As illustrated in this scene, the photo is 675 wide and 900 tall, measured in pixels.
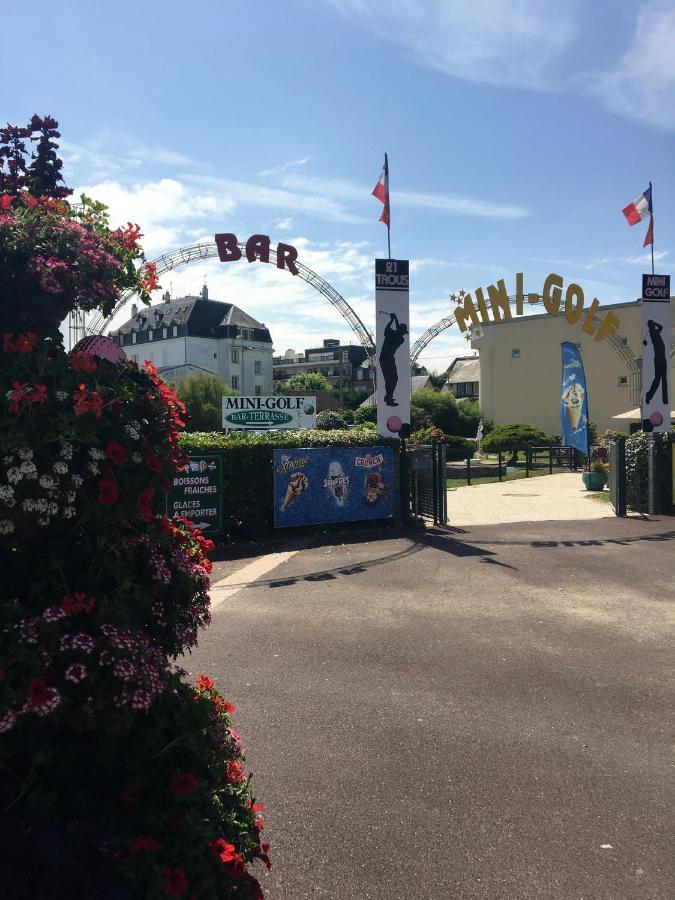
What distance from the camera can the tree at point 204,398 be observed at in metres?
50.8

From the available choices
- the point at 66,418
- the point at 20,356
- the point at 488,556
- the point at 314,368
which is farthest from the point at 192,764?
the point at 314,368

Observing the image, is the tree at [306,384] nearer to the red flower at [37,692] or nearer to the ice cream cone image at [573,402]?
the ice cream cone image at [573,402]

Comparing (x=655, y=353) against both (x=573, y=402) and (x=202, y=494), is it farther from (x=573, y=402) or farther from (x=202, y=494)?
(x=202, y=494)

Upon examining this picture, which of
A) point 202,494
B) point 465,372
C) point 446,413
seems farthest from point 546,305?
point 465,372

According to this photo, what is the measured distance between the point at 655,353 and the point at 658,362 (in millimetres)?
318

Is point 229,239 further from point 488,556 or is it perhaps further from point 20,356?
point 20,356

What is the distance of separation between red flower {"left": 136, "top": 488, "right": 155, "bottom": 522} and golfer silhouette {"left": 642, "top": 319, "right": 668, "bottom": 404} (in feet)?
62.5

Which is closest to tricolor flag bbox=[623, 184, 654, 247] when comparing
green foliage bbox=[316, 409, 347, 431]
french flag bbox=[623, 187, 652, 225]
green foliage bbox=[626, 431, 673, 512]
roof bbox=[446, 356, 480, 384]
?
french flag bbox=[623, 187, 652, 225]

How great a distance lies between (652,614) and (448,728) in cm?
450

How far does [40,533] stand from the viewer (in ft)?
9.74

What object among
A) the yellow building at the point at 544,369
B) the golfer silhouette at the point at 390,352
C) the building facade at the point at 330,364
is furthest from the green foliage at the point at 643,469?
the building facade at the point at 330,364

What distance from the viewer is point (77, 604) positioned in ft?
9.45

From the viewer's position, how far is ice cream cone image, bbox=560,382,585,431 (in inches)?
909

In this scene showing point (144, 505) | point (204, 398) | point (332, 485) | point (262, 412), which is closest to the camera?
point (144, 505)
